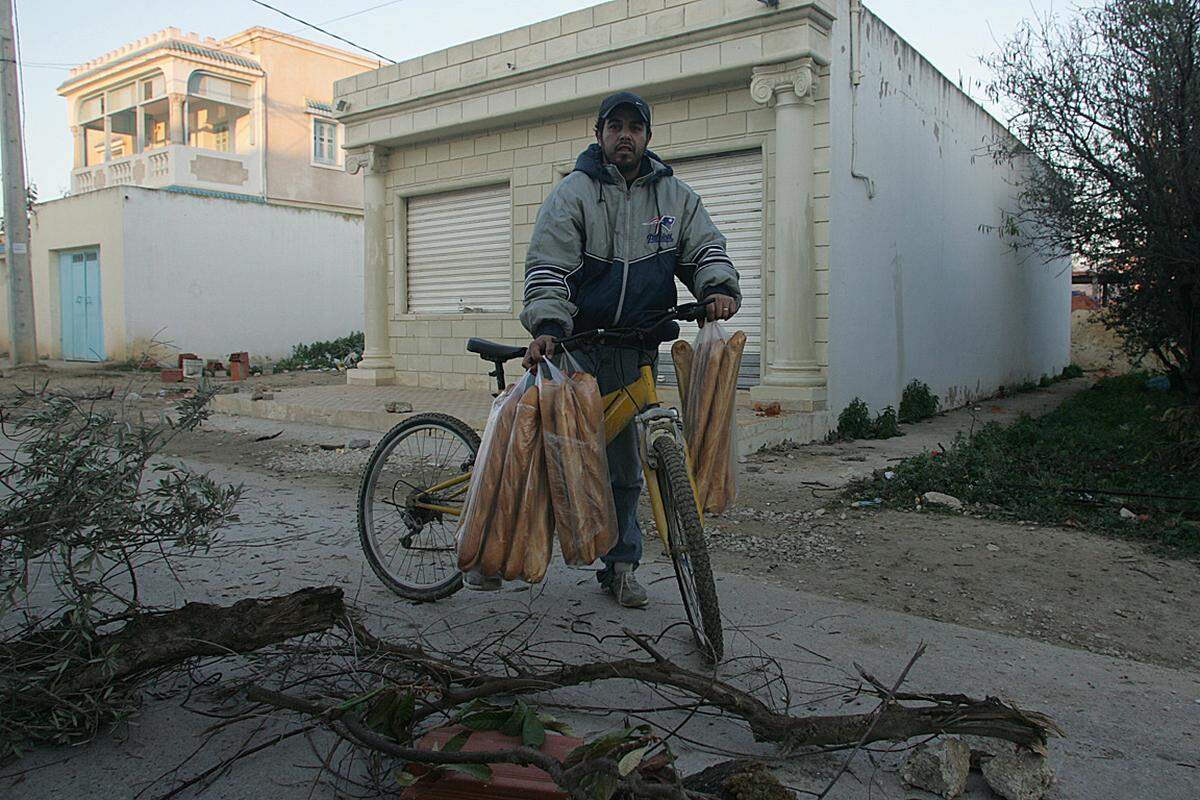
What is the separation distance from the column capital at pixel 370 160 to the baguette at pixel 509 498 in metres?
10.9

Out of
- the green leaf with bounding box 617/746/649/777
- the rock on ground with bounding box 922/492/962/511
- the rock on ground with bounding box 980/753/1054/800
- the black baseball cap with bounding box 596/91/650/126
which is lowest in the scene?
the rock on ground with bounding box 980/753/1054/800

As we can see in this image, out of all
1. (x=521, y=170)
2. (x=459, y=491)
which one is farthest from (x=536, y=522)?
(x=521, y=170)

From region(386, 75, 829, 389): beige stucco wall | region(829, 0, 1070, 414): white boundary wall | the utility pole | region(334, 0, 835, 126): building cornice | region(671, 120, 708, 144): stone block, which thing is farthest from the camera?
the utility pole

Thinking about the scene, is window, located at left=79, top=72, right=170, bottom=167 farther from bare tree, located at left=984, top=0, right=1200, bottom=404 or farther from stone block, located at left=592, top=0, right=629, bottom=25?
bare tree, located at left=984, top=0, right=1200, bottom=404


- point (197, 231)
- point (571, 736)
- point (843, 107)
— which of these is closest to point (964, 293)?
point (843, 107)

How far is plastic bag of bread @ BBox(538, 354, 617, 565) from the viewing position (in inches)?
121

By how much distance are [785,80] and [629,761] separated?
26.6ft

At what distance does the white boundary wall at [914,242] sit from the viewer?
30.5ft

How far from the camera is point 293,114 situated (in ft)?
93.1

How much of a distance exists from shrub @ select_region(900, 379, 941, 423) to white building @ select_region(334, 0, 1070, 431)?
0.17 m

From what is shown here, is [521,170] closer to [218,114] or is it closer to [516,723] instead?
[516,723]

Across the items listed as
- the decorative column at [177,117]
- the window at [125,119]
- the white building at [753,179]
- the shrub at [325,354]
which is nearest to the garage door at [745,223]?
the white building at [753,179]

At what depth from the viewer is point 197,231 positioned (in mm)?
19641

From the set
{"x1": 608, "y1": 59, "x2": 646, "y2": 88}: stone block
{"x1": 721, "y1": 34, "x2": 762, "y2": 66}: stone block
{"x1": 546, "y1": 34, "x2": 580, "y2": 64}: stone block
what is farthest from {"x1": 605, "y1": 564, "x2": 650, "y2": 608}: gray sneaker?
{"x1": 546, "y1": 34, "x2": 580, "y2": 64}: stone block
